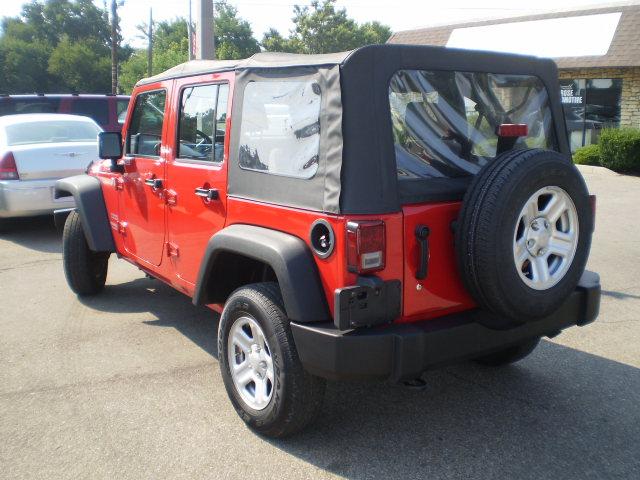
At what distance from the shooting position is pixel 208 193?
367 centimetres

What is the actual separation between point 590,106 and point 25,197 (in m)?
16.2

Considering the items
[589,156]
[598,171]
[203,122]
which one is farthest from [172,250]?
[589,156]

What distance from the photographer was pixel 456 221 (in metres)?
2.98

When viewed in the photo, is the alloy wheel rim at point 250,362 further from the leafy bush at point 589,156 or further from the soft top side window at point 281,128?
the leafy bush at point 589,156

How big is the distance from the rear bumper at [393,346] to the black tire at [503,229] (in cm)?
14

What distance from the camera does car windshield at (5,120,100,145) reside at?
8.52 m

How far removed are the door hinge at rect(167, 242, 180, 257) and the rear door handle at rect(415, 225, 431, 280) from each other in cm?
181

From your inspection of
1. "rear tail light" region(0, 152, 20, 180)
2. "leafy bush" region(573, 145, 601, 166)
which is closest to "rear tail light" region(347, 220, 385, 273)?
"rear tail light" region(0, 152, 20, 180)

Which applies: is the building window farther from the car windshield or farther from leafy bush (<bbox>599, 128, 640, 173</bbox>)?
the car windshield

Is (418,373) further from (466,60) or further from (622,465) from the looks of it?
(466,60)

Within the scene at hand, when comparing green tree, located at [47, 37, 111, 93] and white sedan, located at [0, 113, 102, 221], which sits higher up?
green tree, located at [47, 37, 111, 93]

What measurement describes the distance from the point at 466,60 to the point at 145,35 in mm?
67300

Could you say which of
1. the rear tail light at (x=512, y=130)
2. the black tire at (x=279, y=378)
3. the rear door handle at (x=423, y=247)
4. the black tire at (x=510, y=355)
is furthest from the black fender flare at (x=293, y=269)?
the black tire at (x=510, y=355)

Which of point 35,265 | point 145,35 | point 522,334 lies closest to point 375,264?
point 522,334
